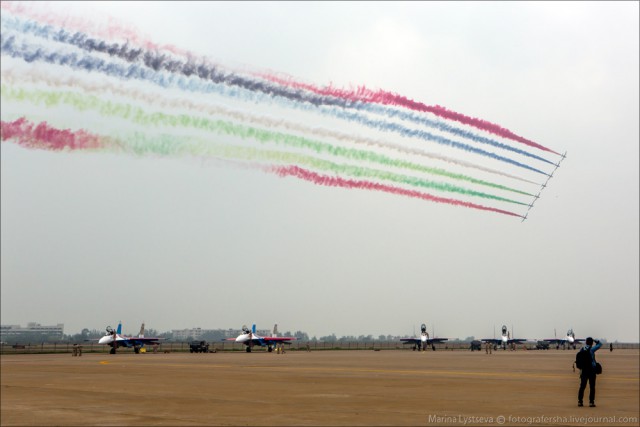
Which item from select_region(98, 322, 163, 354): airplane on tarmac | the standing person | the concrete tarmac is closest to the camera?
the concrete tarmac

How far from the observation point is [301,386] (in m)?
26.8

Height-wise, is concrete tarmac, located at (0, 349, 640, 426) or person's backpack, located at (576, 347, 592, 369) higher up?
person's backpack, located at (576, 347, 592, 369)

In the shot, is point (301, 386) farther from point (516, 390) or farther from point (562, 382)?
point (562, 382)

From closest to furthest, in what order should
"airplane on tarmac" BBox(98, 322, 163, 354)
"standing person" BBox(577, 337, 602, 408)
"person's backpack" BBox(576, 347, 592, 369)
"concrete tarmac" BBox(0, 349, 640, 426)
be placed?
1. "concrete tarmac" BBox(0, 349, 640, 426)
2. "standing person" BBox(577, 337, 602, 408)
3. "person's backpack" BBox(576, 347, 592, 369)
4. "airplane on tarmac" BBox(98, 322, 163, 354)

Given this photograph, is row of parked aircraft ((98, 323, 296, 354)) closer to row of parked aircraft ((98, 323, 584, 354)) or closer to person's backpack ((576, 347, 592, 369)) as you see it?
row of parked aircraft ((98, 323, 584, 354))

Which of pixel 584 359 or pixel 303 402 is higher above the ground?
pixel 584 359

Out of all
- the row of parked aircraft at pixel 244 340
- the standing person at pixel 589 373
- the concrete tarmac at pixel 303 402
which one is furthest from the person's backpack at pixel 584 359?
the row of parked aircraft at pixel 244 340

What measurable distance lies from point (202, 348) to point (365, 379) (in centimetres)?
6403

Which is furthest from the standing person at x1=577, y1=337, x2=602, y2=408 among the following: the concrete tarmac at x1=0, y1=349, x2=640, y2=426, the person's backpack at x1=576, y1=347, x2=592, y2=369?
the concrete tarmac at x1=0, y1=349, x2=640, y2=426

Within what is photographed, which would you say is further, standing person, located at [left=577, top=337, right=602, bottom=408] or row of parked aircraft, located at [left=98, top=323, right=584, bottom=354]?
row of parked aircraft, located at [left=98, top=323, right=584, bottom=354]

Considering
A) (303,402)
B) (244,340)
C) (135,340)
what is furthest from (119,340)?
(303,402)

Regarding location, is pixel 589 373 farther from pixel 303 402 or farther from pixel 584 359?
pixel 303 402

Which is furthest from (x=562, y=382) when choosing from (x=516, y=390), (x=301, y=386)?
(x=301, y=386)

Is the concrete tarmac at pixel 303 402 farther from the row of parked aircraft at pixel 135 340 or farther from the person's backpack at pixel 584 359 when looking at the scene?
the row of parked aircraft at pixel 135 340
